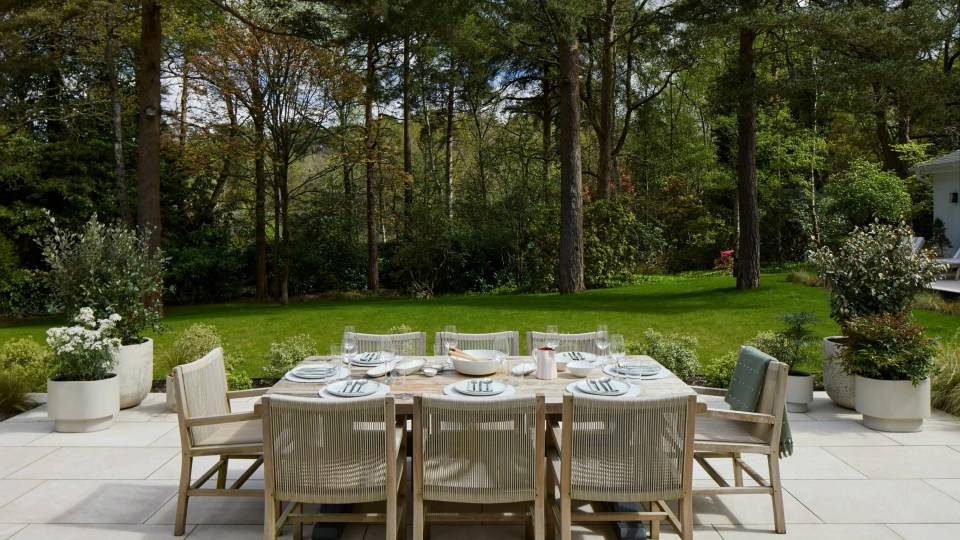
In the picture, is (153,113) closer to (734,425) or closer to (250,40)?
(250,40)

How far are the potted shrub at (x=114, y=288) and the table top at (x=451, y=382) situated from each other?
2997 mm

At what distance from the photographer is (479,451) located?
2723 mm

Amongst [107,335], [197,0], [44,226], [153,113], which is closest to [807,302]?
[107,335]

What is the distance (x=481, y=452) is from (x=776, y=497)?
1639mm

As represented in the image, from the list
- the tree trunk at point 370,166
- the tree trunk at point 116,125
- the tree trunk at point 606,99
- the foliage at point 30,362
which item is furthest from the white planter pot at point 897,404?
the tree trunk at point 116,125

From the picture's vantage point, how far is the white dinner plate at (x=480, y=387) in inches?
123

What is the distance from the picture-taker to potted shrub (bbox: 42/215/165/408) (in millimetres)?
5695

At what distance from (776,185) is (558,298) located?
420 inches

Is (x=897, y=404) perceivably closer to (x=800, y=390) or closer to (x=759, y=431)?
(x=800, y=390)

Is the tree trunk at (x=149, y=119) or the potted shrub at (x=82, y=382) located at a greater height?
the tree trunk at (x=149, y=119)

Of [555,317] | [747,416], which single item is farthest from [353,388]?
[555,317]

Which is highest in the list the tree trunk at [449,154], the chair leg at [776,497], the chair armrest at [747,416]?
the tree trunk at [449,154]

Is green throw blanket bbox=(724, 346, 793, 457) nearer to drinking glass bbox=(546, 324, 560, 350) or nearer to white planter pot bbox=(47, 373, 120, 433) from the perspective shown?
drinking glass bbox=(546, 324, 560, 350)

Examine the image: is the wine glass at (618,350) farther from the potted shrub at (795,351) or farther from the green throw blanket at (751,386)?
the potted shrub at (795,351)
